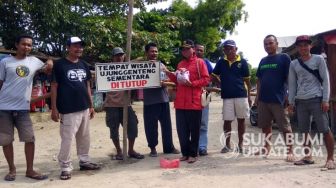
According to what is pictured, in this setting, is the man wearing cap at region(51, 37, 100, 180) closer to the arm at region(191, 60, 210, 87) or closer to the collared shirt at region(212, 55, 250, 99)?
the arm at region(191, 60, 210, 87)

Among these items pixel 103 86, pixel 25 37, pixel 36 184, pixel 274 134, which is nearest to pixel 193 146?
pixel 103 86

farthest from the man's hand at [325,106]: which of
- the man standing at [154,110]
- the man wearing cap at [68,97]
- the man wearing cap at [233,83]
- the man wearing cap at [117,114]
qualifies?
the man wearing cap at [68,97]

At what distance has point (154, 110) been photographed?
22.4 feet

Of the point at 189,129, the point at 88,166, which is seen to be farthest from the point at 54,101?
the point at 189,129

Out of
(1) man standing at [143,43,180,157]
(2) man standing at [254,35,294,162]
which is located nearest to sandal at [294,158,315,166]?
(2) man standing at [254,35,294,162]

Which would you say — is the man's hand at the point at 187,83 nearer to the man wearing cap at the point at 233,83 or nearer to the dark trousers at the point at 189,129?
the dark trousers at the point at 189,129

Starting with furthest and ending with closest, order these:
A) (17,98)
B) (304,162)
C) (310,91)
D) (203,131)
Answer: (203,131) → (304,162) → (310,91) → (17,98)

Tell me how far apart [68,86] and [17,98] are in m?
0.69

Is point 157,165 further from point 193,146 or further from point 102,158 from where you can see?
point 102,158

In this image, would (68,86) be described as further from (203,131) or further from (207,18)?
(207,18)

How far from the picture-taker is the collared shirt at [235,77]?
671 cm

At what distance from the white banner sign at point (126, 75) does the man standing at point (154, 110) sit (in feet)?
0.70

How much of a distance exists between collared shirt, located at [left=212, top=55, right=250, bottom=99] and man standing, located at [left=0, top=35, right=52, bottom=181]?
3032mm

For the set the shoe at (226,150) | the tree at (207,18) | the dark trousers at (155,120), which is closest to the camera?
the dark trousers at (155,120)
